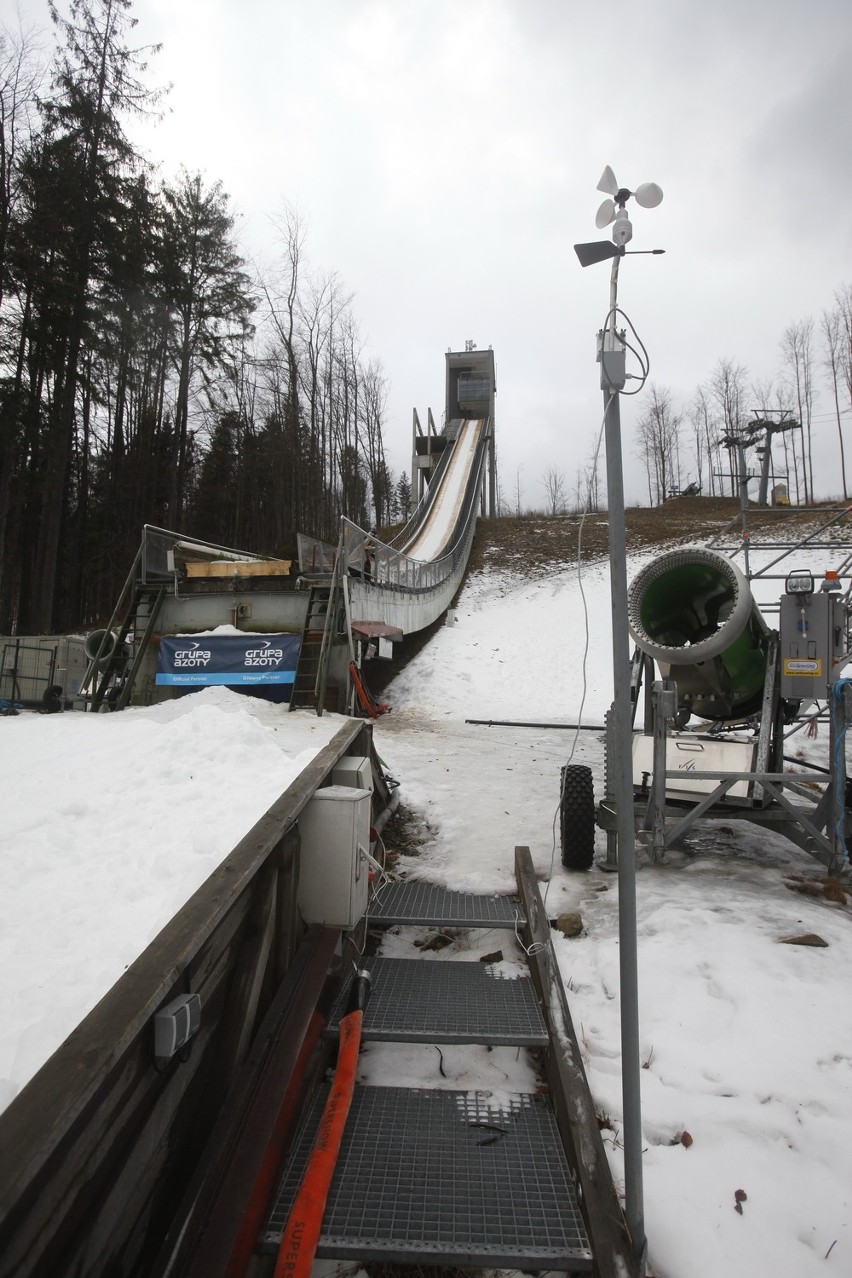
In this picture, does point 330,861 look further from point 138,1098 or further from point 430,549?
point 430,549

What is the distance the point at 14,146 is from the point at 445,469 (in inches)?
891

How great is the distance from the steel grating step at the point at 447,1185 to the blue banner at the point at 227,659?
7.14 m

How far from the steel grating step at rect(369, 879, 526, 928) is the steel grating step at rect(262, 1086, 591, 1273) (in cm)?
127

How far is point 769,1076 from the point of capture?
114 inches

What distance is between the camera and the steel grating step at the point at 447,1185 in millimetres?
2166

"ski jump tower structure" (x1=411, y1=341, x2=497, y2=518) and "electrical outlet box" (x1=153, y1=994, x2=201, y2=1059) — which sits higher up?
"ski jump tower structure" (x1=411, y1=341, x2=497, y2=518)

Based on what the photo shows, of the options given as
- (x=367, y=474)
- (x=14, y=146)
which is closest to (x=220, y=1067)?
(x=14, y=146)

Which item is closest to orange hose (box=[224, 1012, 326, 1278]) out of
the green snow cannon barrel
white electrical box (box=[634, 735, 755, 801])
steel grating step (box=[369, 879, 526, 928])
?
steel grating step (box=[369, 879, 526, 928])

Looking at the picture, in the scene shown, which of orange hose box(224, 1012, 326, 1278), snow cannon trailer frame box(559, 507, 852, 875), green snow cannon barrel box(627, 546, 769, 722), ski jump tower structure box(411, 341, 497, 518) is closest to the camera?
orange hose box(224, 1012, 326, 1278)

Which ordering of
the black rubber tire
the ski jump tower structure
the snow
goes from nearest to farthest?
the snow → the black rubber tire → the ski jump tower structure

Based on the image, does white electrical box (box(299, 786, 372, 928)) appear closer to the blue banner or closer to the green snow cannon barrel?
the green snow cannon barrel

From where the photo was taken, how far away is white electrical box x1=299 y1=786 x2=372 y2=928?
3.40 m

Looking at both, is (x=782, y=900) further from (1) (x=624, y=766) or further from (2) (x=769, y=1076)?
(1) (x=624, y=766)

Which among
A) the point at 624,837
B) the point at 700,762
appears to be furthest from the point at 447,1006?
the point at 700,762
